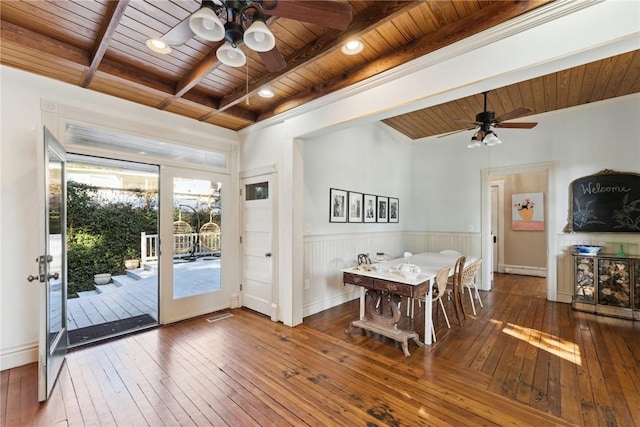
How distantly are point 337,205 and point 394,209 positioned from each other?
195 centimetres

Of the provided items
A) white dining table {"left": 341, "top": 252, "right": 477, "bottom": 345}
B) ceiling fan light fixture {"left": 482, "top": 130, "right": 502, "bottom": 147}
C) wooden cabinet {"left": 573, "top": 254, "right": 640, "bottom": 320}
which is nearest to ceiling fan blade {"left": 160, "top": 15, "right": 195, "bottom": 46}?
white dining table {"left": 341, "top": 252, "right": 477, "bottom": 345}

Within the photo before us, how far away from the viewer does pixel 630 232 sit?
4086 mm

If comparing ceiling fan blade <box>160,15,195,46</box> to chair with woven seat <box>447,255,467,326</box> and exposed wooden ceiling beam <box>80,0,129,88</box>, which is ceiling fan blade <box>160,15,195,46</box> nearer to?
exposed wooden ceiling beam <box>80,0,129,88</box>

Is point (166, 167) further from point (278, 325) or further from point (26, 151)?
point (278, 325)

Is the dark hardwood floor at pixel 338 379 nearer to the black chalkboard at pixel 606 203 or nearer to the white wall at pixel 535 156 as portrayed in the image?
the black chalkboard at pixel 606 203

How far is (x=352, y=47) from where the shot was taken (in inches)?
93.4

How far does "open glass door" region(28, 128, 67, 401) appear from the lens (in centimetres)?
207

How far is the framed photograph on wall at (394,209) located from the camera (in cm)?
572

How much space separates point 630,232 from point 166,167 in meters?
6.77

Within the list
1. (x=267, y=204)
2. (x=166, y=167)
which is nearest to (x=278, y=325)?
(x=267, y=204)

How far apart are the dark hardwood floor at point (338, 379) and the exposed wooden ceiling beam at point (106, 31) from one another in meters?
2.79

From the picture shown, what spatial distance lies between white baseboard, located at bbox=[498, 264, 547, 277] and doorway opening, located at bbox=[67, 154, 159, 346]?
7.80 m

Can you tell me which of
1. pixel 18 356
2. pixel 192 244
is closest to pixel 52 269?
pixel 18 356

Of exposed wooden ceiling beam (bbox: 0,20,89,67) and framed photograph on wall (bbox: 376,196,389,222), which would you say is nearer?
exposed wooden ceiling beam (bbox: 0,20,89,67)
